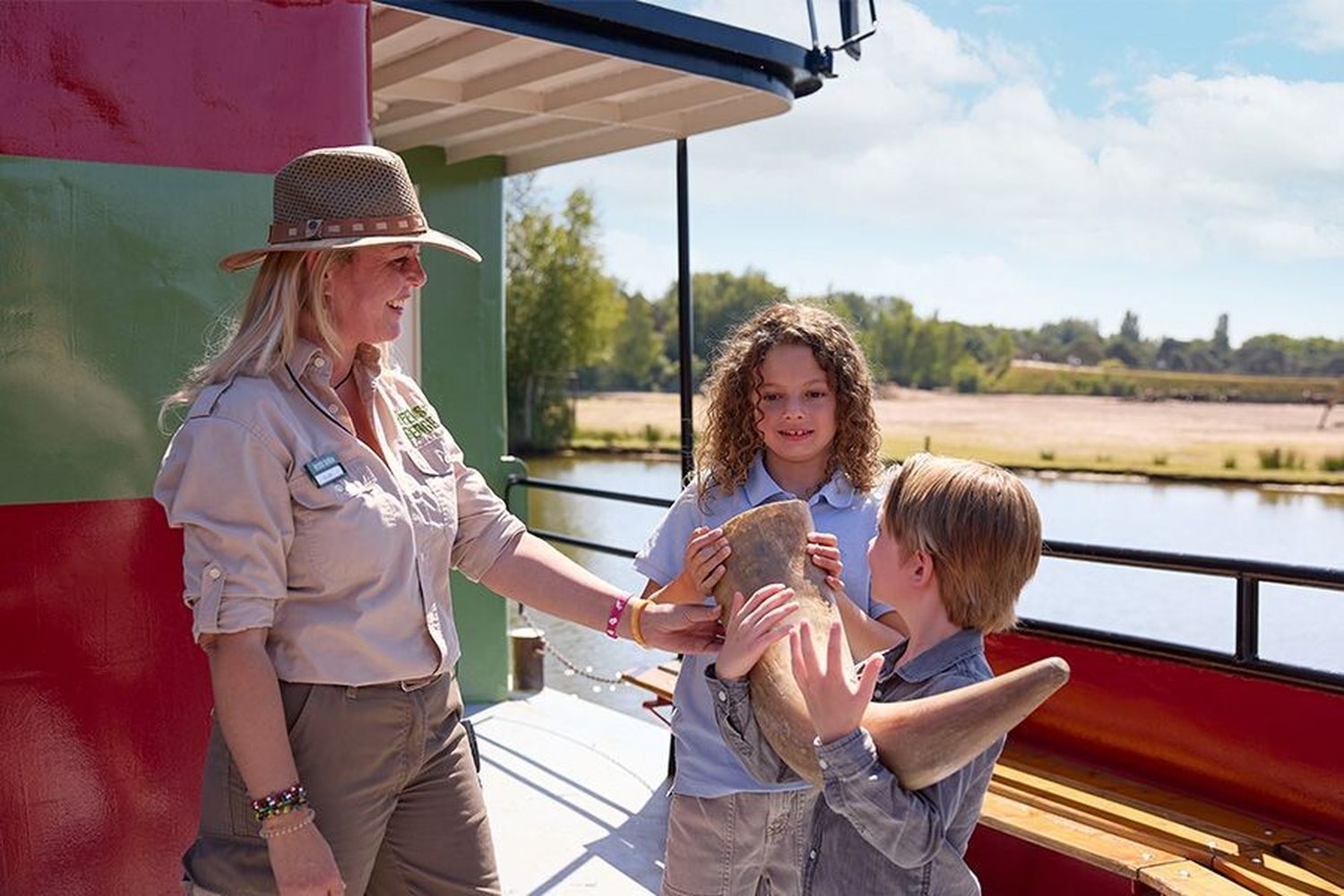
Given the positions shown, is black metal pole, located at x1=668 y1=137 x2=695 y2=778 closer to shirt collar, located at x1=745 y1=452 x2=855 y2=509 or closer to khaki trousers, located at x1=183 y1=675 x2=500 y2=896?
shirt collar, located at x1=745 y1=452 x2=855 y2=509

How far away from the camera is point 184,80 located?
2.91 metres

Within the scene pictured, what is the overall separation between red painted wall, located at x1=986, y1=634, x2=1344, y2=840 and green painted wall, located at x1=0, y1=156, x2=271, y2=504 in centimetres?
241

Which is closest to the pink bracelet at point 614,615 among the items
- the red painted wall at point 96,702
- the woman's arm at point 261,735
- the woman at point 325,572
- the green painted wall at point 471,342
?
the woman at point 325,572

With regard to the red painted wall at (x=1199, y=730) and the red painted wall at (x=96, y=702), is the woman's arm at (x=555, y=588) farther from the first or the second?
the red painted wall at (x=1199, y=730)

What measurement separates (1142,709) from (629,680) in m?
1.92

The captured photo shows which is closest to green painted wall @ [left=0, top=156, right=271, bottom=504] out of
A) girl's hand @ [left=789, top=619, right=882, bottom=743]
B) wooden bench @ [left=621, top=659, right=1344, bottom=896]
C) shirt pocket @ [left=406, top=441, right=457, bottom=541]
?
shirt pocket @ [left=406, top=441, right=457, bottom=541]

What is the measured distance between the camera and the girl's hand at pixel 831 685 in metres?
1.64

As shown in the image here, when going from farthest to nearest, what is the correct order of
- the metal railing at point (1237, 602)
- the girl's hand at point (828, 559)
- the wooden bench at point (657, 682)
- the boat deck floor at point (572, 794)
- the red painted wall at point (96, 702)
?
the wooden bench at point (657, 682) → the boat deck floor at point (572, 794) → the metal railing at point (1237, 602) → the red painted wall at point (96, 702) → the girl's hand at point (828, 559)

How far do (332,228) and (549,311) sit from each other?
40355 millimetres

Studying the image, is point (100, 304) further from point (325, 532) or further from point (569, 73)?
point (569, 73)

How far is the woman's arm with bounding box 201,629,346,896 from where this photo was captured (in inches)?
76.1

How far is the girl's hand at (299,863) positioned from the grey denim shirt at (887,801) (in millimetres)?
614

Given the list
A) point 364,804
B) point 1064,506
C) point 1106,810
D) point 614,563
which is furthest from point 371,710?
point 1064,506

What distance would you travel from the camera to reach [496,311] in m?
6.04
